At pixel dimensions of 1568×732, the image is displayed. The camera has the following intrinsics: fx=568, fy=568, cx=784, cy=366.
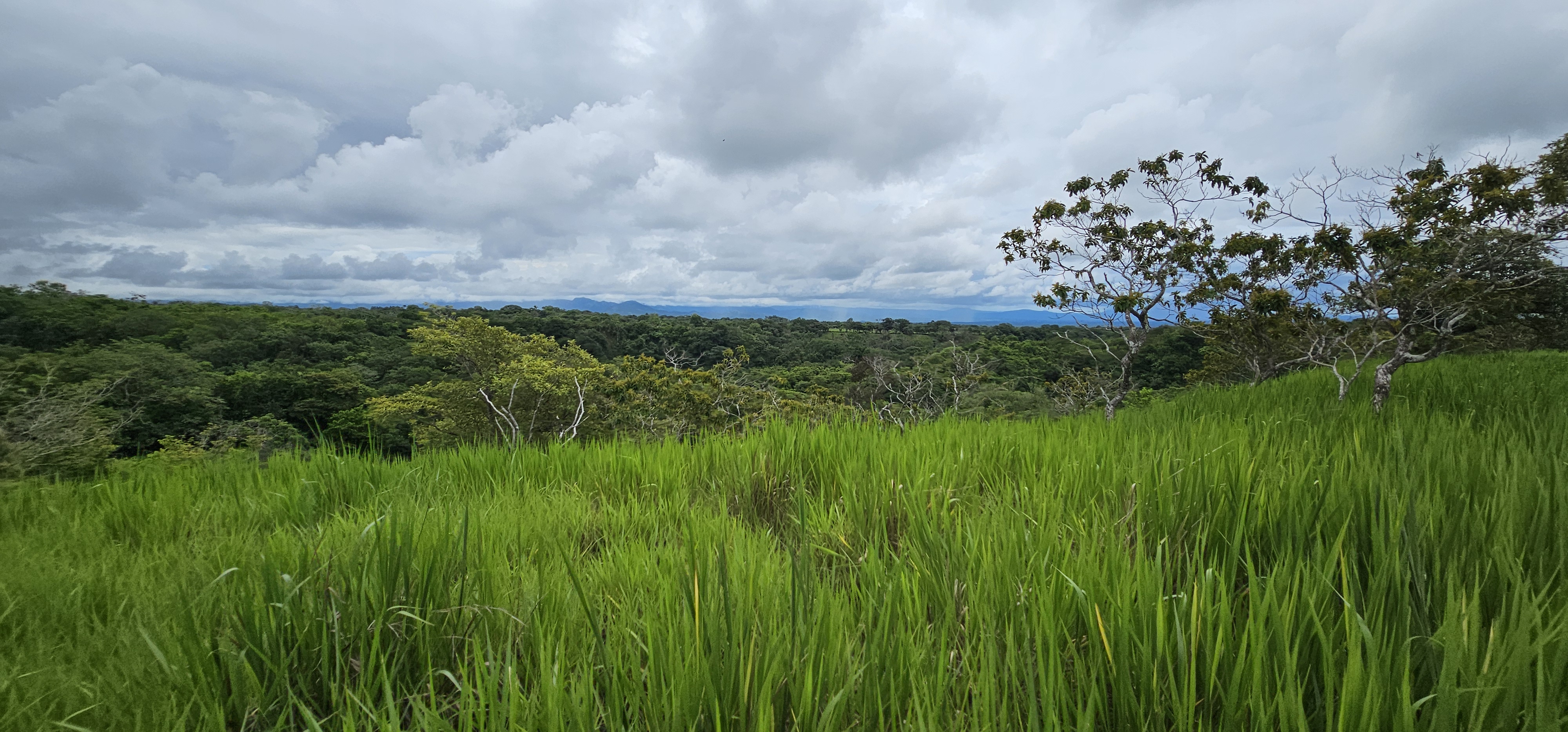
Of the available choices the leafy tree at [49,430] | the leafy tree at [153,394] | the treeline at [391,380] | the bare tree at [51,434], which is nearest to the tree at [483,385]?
the treeline at [391,380]

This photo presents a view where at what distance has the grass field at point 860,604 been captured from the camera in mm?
822

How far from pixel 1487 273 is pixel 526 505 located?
849 centimetres

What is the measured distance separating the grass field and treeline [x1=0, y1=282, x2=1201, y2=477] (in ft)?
3.10

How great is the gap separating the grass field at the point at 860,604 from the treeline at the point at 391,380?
37.2 inches

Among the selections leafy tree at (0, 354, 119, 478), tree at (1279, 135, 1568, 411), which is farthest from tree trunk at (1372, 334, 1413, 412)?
leafy tree at (0, 354, 119, 478)

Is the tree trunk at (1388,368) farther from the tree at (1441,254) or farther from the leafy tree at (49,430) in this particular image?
the leafy tree at (49,430)

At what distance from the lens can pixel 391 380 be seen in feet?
121

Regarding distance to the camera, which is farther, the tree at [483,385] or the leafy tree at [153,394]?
the leafy tree at [153,394]

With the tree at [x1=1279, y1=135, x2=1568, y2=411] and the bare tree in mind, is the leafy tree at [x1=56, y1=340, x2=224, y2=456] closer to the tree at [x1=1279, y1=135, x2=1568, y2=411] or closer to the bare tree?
the bare tree

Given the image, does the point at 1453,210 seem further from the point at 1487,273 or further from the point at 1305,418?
the point at 1305,418

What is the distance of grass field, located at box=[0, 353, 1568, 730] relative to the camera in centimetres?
82

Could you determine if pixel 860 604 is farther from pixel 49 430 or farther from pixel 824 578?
pixel 49 430

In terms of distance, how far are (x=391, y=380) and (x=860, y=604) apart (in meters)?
43.8

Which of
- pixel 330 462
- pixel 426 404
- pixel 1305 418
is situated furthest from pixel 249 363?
pixel 1305 418
